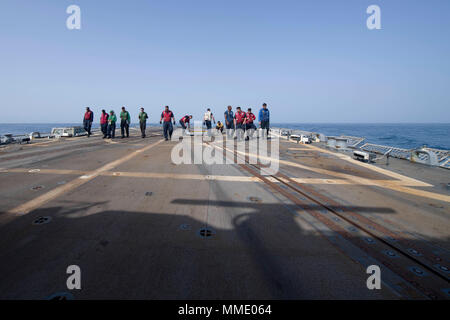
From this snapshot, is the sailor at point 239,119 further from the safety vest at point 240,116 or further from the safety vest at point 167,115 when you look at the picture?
the safety vest at point 167,115

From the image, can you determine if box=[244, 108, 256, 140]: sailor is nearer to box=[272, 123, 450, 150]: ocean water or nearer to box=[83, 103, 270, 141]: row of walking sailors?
box=[83, 103, 270, 141]: row of walking sailors

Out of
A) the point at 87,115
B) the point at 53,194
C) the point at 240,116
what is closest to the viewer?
the point at 53,194

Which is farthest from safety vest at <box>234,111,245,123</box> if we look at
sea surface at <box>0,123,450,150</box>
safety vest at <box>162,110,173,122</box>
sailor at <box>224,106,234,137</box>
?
sea surface at <box>0,123,450,150</box>

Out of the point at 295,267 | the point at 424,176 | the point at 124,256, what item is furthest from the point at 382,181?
the point at 124,256

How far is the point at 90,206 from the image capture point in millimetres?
3209

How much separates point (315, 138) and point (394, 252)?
12.9 metres

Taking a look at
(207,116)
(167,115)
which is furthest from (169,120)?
(207,116)

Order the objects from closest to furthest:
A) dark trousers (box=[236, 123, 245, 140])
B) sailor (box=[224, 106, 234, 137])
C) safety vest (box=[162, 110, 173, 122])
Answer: safety vest (box=[162, 110, 173, 122]) < dark trousers (box=[236, 123, 245, 140]) < sailor (box=[224, 106, 234, 137])

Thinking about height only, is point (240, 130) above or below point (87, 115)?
below

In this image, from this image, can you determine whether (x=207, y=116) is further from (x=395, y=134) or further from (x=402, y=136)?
A: (x=395, y=134)

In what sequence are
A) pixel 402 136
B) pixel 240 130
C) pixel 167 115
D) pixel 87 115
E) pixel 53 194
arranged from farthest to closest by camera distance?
pixel 402 136, pixel 87 115, pixel 240 130, pixel 167 115, pixel 53 194

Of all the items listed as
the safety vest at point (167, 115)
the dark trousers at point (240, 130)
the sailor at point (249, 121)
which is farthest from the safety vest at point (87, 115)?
the sailor at point (249, 121)
